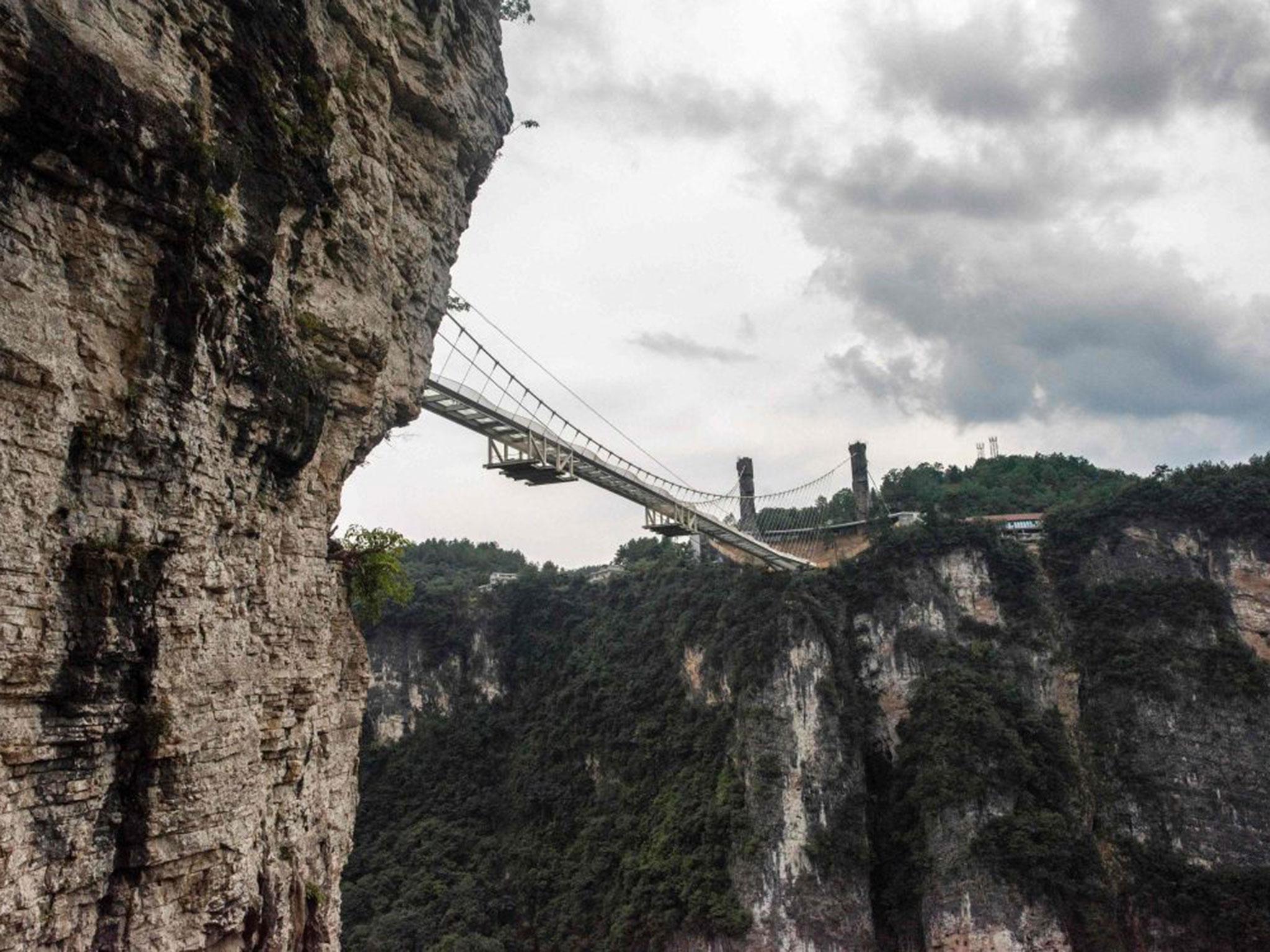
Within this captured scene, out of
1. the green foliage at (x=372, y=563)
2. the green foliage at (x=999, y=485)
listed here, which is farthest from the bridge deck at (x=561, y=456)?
the green foliage at (x=999, y=485)

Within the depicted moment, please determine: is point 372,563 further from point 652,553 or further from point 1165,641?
point 652,553

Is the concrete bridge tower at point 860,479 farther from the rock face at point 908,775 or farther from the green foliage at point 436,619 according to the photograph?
the green foliage at point 436,619

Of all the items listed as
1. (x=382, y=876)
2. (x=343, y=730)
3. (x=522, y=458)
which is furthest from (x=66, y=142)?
(x=382, y=876)

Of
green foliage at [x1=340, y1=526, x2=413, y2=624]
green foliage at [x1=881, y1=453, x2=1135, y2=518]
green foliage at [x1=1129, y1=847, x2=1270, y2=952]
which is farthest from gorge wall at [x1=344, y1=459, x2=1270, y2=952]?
green foliage at [x1=340, y1=526, x2=413, y2=624]

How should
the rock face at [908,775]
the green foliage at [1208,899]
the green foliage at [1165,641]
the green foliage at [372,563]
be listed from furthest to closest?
the green foliage at [1165,641], the rock face at [908,775], the green foliage at [1208,899], the green foliage at [372,563]

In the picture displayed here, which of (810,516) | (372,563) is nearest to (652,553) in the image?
(810,516)

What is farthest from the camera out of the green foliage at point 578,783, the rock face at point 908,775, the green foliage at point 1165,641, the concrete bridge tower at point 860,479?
the concrete bridge tower at point 860,479
